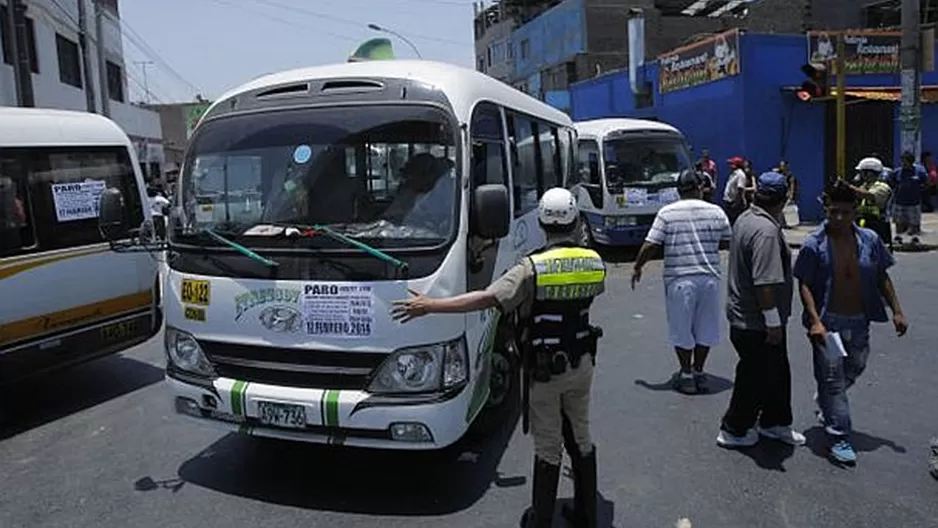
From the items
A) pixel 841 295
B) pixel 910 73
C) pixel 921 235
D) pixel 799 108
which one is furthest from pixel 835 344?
pixel 799 108

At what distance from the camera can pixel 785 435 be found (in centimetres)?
486

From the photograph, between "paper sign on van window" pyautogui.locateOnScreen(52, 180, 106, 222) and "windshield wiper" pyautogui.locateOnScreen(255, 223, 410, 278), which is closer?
"windshield wiper" pyautogui.locateOnScreen(255, 223, 410, 278)

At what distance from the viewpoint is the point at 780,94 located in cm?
1831

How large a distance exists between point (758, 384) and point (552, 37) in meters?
42.6

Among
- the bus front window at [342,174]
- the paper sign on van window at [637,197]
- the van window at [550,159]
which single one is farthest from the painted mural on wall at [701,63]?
the bus front window at [342,174]

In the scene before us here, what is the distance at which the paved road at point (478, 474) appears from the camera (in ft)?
13.4

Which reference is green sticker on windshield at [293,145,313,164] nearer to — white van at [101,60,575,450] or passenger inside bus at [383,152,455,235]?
white van at [101,60,575,450]

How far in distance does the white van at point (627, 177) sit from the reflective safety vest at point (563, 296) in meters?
9.95

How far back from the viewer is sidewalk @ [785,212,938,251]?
13.0 metres

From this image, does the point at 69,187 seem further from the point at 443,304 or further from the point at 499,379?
the point at 443,304

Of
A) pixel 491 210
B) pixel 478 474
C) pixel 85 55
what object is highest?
pixel 85 55

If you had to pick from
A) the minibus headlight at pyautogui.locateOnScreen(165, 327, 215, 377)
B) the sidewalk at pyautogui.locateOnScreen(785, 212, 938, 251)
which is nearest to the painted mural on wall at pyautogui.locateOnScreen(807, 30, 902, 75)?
the sidewalk at pyautogui.locateOnScreen(785, 212, 938, 251)

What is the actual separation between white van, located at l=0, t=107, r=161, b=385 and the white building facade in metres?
12.5

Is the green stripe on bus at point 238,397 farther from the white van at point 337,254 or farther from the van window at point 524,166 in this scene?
the van window at point 524,166
